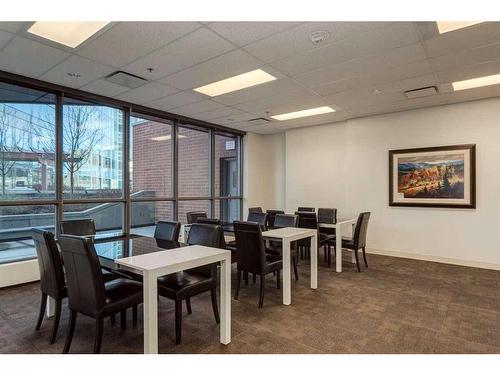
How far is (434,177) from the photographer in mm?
5090

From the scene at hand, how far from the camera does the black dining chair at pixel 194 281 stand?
2.36 metres

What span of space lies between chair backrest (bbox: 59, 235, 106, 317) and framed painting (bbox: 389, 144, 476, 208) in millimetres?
5188

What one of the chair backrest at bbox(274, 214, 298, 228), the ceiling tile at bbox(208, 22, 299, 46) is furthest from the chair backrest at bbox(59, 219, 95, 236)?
the ceiling tile at bbox(208, 22, 299, 46)

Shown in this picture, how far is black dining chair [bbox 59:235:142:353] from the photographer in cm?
198

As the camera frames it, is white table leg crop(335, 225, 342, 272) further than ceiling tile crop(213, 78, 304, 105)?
Yes

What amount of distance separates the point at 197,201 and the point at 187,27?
4.26m

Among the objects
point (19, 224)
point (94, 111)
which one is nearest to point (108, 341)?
point (19, 224)

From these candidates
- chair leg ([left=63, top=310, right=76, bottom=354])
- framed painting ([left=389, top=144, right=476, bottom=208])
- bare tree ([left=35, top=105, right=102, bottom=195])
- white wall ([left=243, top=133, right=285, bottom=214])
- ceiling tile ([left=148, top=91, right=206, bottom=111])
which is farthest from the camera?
white wall ([left=243, top=133, right=285, bottom=214])

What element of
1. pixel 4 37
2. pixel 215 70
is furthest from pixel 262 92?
pixel 4 37

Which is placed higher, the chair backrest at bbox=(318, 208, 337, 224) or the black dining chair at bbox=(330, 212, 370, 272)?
the chair backrest at bbox=(318, 208, 337, 224)

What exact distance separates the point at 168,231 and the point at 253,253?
105cm

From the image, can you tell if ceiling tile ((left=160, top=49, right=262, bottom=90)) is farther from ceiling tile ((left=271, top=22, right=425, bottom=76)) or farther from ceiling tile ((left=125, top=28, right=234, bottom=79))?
ceiling tile ((left=271, top=22, right=425, bottom=76))

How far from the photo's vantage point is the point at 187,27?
2566 mm
